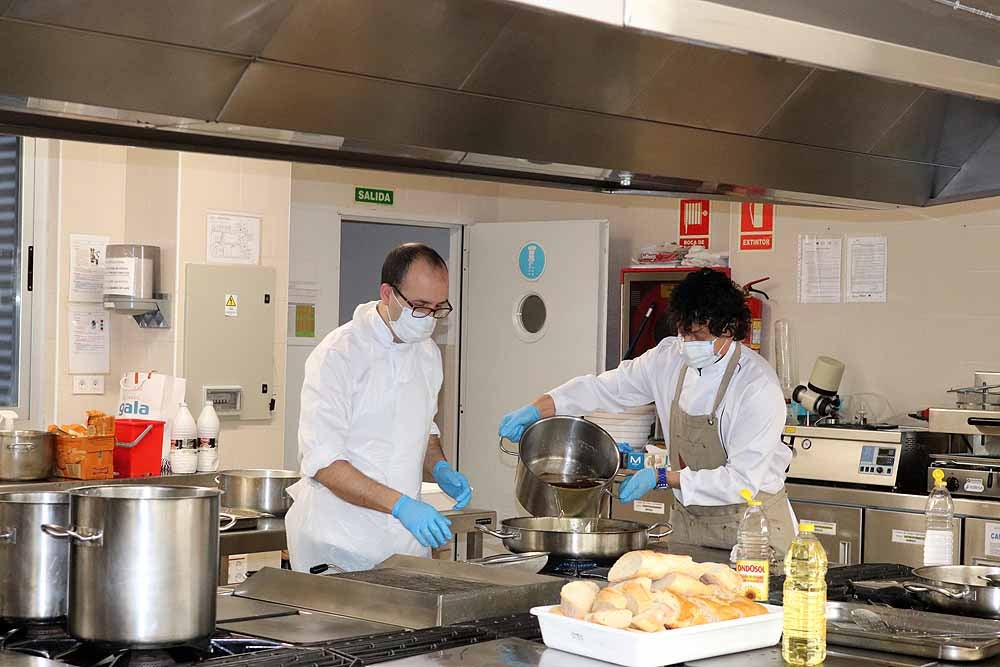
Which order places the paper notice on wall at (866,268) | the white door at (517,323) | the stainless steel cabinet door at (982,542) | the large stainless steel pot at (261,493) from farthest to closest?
1. the white door at (517,323)
2. the paper notice on wall at (866,268)
3. the stainless steel cabinet door at (982,542)
4. the large stainless steel pot at (261,493)

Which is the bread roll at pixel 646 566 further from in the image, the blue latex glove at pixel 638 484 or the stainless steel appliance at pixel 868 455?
the stainless steel appliance at pixel 868 455

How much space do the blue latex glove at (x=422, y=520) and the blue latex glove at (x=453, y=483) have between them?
519 millimetres

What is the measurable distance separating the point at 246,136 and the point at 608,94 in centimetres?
73

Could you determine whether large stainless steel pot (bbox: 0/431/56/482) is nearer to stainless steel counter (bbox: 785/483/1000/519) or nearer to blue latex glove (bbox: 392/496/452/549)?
blue latex glove (bbox: 392/496/452/549)

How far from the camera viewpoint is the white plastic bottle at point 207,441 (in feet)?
16.9

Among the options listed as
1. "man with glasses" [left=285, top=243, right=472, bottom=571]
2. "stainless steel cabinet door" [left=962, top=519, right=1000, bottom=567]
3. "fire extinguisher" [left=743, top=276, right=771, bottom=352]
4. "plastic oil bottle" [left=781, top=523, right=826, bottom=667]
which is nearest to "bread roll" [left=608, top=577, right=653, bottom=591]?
"plastic oil bottle" [left=781, top=523, right=826, bottom=667]

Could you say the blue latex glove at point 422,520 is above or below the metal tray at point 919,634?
above

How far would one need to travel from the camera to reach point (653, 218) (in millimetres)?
7211

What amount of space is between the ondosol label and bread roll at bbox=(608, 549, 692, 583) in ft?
0.70

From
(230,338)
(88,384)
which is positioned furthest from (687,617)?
(88,384)

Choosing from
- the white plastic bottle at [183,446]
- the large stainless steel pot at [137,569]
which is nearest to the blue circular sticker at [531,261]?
the white plastic bottle at [183,446]

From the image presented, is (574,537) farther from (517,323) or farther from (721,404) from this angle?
(517,323)

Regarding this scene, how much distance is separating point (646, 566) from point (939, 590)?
793mm

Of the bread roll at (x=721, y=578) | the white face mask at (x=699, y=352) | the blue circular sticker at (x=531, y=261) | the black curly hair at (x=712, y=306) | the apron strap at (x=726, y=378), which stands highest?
the blue circular sticker at (x=531, y=261)
